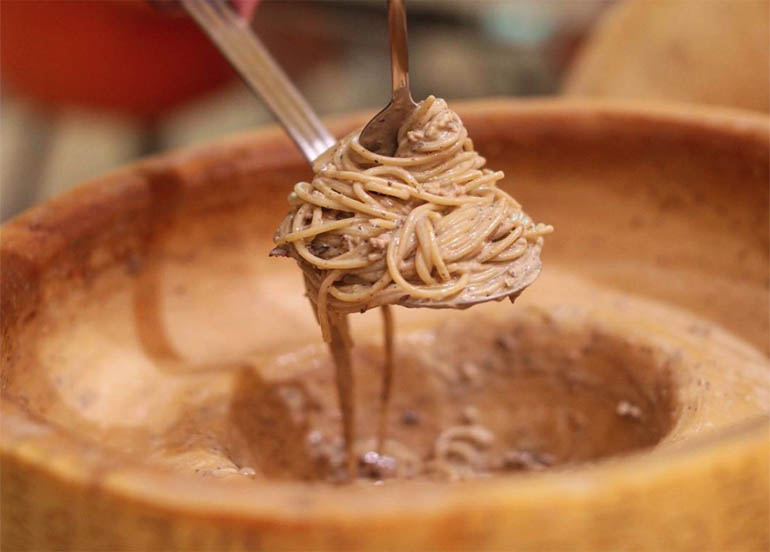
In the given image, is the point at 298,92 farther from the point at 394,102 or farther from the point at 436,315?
the point at 436,315

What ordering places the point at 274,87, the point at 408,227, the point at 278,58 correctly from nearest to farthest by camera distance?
1. the point at 408,227
2. the point at 274,87
3. the point at 278,58

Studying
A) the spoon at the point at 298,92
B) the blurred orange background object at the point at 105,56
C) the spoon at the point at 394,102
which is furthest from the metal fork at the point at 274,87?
the blurred orange background object at the point at 105,56

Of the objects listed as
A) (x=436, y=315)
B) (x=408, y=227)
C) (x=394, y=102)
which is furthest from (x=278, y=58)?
(x=408, y=227)

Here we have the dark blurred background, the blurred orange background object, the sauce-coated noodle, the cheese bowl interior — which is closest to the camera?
the sauce-coated noodle

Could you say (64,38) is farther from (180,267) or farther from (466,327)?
(466,327)

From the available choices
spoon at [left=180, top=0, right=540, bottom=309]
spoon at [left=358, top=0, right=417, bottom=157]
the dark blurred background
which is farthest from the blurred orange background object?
spoon at [left=358, top=0, right=417, bottom=157]

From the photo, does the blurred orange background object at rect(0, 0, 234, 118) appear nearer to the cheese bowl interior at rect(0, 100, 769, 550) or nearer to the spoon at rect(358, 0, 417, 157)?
the cheese bowl interior at rect(0, 100, 769, 550)

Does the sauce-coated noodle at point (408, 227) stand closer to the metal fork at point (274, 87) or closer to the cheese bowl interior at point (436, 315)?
the metal fork at point (274, 87)
